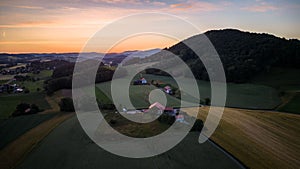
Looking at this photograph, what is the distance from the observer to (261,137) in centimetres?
1848

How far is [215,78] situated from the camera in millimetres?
44875

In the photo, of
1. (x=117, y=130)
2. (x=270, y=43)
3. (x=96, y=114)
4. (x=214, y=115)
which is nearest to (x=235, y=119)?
(x=214, y=115)

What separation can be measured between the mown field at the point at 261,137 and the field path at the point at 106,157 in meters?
1.40

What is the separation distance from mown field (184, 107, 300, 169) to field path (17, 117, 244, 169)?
1.40 meters

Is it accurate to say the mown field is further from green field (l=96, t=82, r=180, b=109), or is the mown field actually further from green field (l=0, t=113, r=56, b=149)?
green field (l=0, t=113, r=56, b=149)

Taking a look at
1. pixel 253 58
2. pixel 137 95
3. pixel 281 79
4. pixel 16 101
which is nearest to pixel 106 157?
pixel 137 95

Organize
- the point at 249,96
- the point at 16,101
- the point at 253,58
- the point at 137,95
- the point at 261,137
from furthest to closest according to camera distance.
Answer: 1. the point at 253,58
2. the point at 137,95
3. the point at 249,96
4. the point at 16,101
5. the point at 261,137

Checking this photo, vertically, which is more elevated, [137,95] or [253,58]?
[253,58]

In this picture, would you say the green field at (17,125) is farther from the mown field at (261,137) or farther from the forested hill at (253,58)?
the forested hill at (253,58)

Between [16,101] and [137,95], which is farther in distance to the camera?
[137,95]

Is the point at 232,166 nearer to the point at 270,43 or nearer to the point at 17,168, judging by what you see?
the point at 17,168

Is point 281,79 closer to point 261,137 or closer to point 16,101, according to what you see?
point 261,137

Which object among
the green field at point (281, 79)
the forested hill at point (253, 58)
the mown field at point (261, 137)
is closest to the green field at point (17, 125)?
the mown field at point (261, 137)

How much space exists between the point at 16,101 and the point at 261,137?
31933mm
